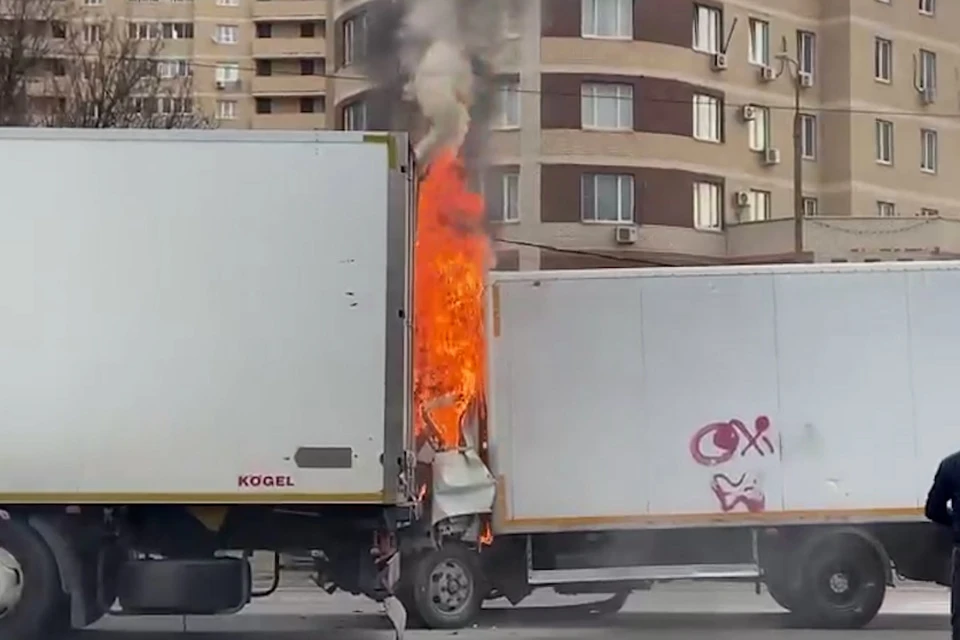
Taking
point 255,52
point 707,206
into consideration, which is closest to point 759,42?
point 707,206

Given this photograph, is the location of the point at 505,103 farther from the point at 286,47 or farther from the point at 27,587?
the point at 286,47

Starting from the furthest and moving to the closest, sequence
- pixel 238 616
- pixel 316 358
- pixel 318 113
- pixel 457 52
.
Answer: pixel 318 113 < pixel 457 52 < pixel 238 616 < pixel 316 358

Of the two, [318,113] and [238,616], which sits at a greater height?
[318,113]

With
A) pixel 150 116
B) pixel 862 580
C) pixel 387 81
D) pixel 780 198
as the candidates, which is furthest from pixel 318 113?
pixel 862 580

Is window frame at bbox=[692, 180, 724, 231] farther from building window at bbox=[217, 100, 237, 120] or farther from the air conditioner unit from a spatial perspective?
building window at bbox=[217, 100, 237, 120]

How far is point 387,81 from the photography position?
50.0ft

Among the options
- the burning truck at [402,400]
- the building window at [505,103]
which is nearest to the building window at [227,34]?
the building window at [505,103]

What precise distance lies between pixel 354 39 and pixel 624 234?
653 inches

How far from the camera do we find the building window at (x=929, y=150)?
3981cm

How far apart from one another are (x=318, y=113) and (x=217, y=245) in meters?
60.1

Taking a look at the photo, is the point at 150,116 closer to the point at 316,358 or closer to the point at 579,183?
the point at 579,183

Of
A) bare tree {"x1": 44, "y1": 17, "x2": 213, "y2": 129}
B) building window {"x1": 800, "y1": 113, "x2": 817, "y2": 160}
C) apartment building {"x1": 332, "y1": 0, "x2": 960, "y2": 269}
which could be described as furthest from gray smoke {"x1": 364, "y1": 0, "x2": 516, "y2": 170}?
building window {"x1": 800, "y1": 113, "x2": 817, "y2": 160}

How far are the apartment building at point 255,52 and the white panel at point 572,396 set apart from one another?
58.0 meters

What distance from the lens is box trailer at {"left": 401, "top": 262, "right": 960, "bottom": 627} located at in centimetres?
1225
